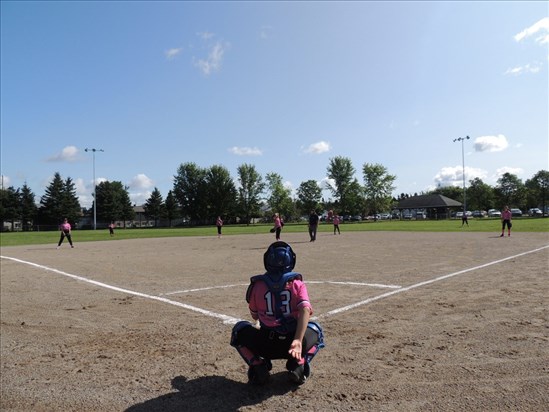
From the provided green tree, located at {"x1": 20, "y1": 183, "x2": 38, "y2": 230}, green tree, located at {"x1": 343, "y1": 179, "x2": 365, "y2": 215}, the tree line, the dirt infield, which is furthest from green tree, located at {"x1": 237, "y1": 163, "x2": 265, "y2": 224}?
the dirt infield

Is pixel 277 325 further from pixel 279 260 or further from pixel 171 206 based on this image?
pixel 171 206

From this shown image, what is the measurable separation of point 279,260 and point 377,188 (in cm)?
10971

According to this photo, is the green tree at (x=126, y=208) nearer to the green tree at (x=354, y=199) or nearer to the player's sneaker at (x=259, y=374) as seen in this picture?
the green tree at (x=354, y=199)

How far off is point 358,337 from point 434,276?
567 cm

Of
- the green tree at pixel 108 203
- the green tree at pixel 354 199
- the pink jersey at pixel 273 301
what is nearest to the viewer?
the pink jersey at pixel 273 301

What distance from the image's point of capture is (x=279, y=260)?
393 cm

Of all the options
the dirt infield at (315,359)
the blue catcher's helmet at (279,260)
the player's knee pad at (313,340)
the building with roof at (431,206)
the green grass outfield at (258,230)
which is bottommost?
the green grass outfield at (258,230)

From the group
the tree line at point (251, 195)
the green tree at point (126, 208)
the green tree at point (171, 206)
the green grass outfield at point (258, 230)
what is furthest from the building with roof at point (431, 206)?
the green tree at point (126, 208)

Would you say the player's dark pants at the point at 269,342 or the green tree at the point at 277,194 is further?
the green tree at the point at 277,194

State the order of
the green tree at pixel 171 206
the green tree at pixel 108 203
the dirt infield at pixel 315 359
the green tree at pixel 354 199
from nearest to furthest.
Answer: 1. the dirt infield at pixel 315 359
2. the green tree at pixel 108 203
3. the green tree at pixel 354 199
4. the green tree at pixel 171 206

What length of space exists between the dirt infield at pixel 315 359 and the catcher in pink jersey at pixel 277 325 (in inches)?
10.0

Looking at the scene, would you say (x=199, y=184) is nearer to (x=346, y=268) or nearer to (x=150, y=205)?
(x=150, y=205)

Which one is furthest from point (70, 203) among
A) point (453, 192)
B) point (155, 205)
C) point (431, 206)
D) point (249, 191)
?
point (453, 192)

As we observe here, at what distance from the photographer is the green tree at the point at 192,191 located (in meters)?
111
